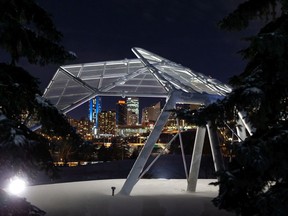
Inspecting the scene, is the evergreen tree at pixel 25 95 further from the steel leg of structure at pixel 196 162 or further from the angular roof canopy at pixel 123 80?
the angular roof canopy at pixel 123 80

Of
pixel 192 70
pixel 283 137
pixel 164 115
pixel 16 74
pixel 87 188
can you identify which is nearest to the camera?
pixel 283 137

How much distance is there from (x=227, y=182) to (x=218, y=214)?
9.02 m

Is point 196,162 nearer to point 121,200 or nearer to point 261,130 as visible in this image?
point 121,200

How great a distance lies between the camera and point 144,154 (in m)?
18.5

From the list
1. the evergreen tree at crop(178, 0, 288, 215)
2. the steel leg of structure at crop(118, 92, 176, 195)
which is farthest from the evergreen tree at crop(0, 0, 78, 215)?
the steel leg of structure at crop(118, 92, 176, 195)

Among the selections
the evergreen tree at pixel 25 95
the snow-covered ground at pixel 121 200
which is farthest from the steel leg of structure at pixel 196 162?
the evergreen tree at pixel 25 95

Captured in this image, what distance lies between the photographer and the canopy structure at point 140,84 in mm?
20281

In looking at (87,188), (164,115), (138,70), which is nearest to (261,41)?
(164,115)

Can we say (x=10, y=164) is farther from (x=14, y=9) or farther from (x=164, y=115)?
(x=164, y=115)

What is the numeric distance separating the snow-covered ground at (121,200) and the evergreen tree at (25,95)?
8.56 metres

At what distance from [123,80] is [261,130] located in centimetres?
1801

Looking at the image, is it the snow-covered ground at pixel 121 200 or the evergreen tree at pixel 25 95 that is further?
the snow-covered ground at pixel 121 200

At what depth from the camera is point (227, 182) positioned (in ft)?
20.7

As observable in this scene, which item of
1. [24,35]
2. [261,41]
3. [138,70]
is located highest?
[138,70]
